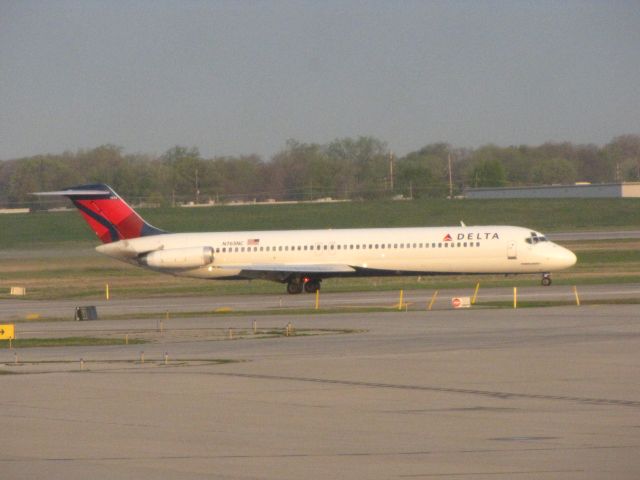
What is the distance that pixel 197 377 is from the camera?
2191 cm

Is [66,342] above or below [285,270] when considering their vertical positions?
below

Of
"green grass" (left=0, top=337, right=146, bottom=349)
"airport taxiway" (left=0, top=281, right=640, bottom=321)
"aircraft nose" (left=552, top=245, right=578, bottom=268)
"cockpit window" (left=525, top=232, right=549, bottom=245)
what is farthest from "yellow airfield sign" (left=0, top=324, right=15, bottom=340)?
"aircraft nose" (left=552, top=245, right=578, bottom=268)

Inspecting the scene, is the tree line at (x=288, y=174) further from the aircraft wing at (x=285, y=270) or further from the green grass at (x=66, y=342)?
the green grass at (x=66, y=342)

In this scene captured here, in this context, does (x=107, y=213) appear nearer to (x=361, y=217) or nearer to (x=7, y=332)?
(x=7, y=332)

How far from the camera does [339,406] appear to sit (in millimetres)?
17922

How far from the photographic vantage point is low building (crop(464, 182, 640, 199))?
118250mm

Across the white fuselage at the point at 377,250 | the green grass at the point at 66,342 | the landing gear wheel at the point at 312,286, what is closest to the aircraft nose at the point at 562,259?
the white fuselage at the point at 377,250

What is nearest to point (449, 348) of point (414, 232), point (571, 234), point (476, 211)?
point (414, 232)

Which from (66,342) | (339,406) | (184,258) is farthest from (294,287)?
(339,406)

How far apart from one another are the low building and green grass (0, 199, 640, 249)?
32.4ft

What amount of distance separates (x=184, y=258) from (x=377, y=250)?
842 centimetres

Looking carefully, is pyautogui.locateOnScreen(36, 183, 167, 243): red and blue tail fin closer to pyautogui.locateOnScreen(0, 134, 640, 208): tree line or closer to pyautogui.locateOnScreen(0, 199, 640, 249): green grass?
pyautogui.locateOnScreen(0, 199, 640, 249): green grass

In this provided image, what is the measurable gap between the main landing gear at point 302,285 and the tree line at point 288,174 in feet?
287

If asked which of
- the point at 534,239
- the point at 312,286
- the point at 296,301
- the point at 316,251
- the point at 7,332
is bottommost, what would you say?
the point at 296,301
